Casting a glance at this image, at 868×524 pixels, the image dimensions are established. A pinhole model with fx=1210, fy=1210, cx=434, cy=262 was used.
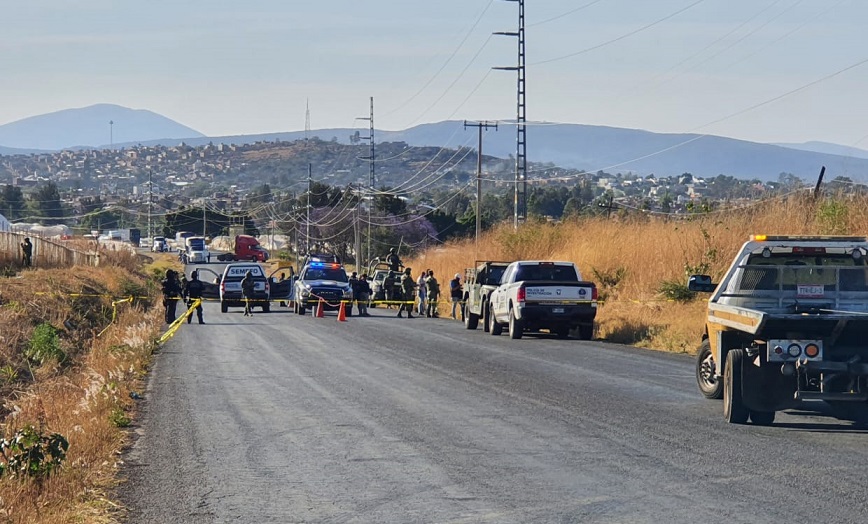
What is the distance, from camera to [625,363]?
21.5 m

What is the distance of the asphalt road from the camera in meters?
9.17

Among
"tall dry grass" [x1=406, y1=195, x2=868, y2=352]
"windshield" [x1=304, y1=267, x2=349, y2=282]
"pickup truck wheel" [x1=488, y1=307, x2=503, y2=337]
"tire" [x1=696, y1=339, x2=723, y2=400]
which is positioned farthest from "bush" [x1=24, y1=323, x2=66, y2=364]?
"windshield" [x1=304, y1=267, x2=349, y2=282]

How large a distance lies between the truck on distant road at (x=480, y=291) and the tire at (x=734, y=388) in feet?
62.7

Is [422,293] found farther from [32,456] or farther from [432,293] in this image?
[32,456]

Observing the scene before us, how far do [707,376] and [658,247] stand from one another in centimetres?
2456

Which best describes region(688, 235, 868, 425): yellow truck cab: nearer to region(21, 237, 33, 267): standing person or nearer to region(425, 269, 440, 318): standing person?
region(425, 269, 440, 318): standing person

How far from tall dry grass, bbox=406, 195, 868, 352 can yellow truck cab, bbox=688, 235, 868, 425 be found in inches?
404

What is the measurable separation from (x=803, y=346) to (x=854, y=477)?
2.61m

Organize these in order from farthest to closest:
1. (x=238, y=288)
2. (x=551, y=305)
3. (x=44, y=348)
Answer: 1. (x=238, y=288)
2. (x=551, y=305)
3. (x=44, y=348)

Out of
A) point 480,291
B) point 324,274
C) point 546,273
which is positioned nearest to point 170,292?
point 480,291

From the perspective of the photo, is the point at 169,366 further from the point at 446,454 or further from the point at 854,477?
the point at 854,477

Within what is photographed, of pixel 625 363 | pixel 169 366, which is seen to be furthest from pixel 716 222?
pixel 169 366

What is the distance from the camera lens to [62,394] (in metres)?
18.8

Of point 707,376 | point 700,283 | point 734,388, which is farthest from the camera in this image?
point 707,376
